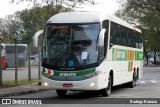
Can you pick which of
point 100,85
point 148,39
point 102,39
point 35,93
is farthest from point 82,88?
point 148,39

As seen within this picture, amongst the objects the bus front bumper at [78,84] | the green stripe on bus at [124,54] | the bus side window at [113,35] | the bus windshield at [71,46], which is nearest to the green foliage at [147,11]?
the green stripe on bus at [124,54]

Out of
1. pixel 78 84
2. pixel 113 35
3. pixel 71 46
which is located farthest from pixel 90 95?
pixel 71 46

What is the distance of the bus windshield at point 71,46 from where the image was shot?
1723cm

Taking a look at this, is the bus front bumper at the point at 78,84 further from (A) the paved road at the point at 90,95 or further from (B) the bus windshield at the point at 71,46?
(B) the bus windshield at the point at 71,46

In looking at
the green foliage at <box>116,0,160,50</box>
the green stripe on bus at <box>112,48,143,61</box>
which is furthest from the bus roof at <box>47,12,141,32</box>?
the green foliage at <box>116,0,160,50</box>

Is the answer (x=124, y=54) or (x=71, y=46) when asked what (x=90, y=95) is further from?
(x=124, y=54)

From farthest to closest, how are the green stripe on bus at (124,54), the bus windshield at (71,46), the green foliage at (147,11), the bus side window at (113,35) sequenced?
the green foliage at (147,11), the green stripe on bus at (124,54), the bus side window at (113,35), the bus windshield at (71,46)

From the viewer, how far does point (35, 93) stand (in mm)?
21047

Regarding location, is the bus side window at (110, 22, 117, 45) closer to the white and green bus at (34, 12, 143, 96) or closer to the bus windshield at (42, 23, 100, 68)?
the white and green bus at (34, 12, 143, 96)

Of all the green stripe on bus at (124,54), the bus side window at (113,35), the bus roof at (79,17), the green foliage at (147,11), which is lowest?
the green stripe on bus at (124,54)

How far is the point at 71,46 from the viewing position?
57.0 ft

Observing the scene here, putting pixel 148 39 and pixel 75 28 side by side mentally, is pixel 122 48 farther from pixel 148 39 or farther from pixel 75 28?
pixel 148 39

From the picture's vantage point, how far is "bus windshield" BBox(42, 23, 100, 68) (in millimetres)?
17234

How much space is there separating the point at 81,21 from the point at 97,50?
1.36m
